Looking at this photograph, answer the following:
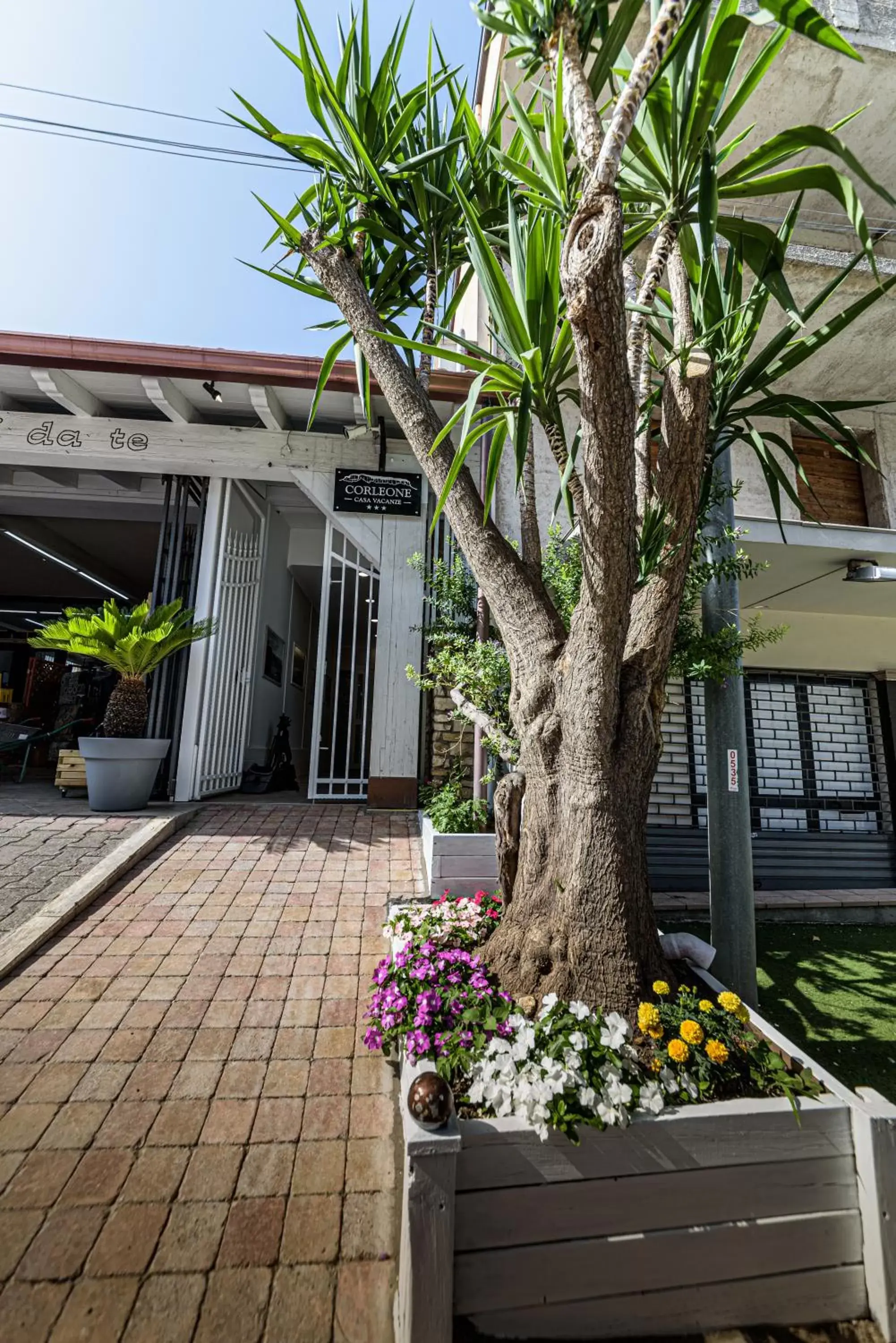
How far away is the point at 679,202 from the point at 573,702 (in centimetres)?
162

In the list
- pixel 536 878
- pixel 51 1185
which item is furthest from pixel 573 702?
pixel 51 1185

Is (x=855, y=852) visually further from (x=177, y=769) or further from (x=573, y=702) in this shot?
(x=177, y=769)

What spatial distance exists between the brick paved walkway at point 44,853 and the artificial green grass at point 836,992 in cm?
385

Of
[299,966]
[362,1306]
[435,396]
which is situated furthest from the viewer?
[435,396]

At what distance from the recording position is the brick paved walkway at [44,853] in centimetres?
301

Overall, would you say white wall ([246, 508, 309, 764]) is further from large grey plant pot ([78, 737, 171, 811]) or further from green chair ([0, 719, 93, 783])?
large grey plant pot ([78, 737, 171, 811])

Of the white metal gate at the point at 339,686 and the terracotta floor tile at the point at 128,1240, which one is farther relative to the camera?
the white metal gate at the point at 339,686

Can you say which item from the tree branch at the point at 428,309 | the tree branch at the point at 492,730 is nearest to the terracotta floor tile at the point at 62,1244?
the tree branch at the point at 492,730

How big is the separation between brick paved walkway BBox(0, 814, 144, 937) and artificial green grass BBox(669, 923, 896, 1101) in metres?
3.85

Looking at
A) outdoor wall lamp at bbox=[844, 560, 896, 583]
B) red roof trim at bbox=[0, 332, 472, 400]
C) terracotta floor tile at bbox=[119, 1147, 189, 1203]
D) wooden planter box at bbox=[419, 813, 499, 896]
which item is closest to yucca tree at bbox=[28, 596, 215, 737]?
red roof trim at bbox=[0, 332, 472, 400]

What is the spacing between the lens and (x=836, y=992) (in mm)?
3297

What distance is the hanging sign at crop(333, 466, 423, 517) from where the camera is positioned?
540cm

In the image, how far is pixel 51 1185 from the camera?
5.17ft

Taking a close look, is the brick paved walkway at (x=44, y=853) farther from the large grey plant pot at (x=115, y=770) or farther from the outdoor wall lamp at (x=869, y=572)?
the outdoor wall lamp at (x=869, y=572)
